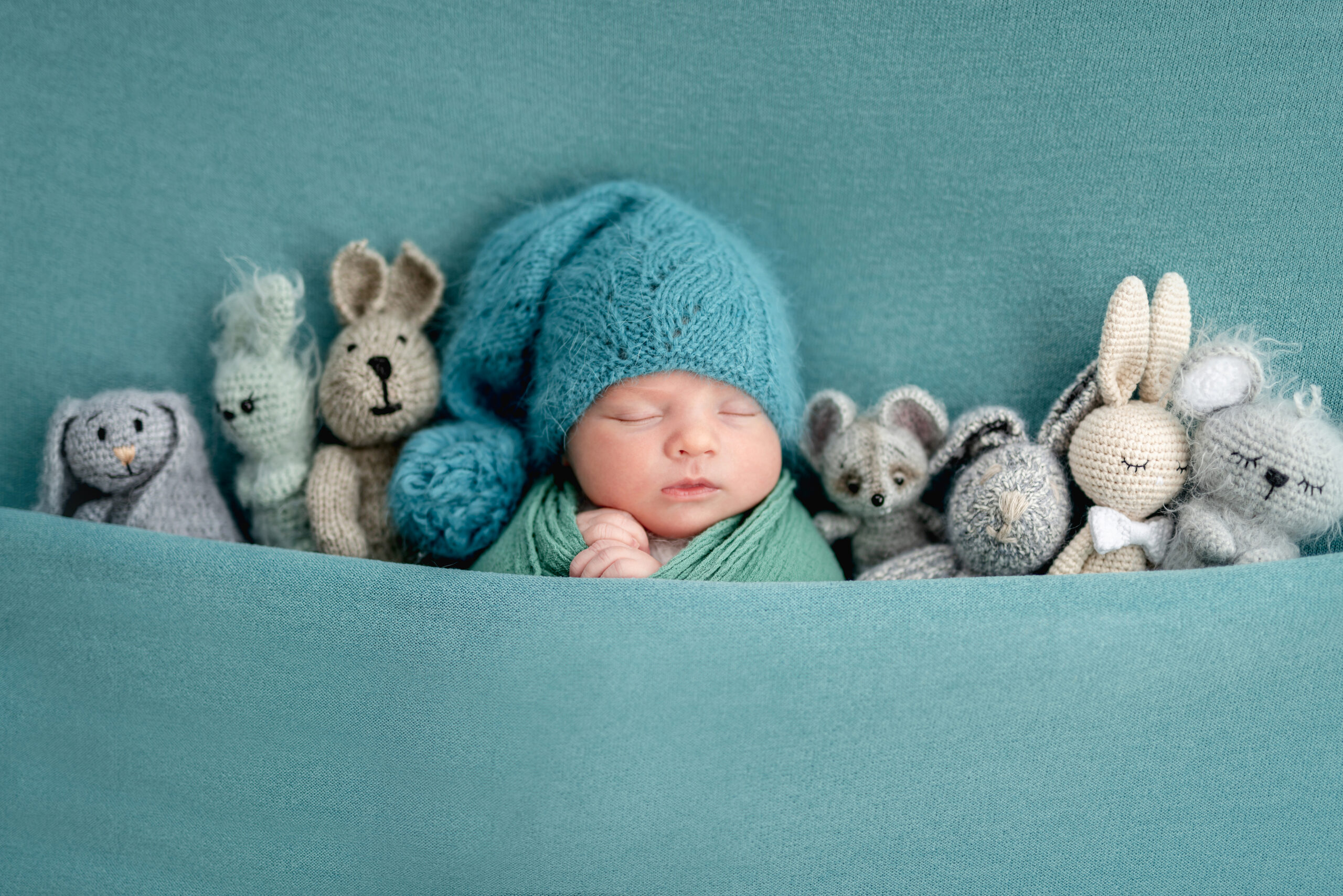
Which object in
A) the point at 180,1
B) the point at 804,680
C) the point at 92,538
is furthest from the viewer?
the point at 180,1

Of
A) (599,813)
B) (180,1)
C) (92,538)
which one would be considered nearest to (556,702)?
(599,813)

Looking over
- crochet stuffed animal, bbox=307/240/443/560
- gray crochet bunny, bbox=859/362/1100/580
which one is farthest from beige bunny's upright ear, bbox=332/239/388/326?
gray crochet bunny, bbox=859/362/1100/580

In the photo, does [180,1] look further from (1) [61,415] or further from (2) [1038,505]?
(2) [1038,505]

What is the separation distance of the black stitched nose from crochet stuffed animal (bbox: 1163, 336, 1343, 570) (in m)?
0.93

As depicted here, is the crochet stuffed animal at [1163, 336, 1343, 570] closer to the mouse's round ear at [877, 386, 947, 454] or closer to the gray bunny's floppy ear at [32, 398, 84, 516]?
the mouse's round ear at [877, 386, 947, 454]

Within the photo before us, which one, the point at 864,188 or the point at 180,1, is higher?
the point at 180,1

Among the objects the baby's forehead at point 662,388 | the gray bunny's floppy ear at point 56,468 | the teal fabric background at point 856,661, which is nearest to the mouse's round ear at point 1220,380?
the teal fabric background at point 856,661

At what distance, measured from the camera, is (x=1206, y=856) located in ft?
2.74

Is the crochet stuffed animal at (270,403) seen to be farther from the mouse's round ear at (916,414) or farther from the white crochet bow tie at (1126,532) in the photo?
the white crochet bow tie at (1126,532)

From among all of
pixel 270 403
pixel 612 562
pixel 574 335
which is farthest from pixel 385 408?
pixel 612 562

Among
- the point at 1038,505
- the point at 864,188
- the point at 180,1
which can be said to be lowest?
the point at 1038,505

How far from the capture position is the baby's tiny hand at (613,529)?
1.07 m

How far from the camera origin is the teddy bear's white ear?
1.17m

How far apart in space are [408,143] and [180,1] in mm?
337
